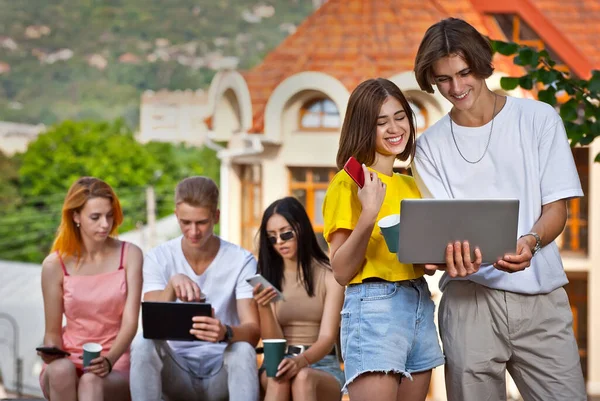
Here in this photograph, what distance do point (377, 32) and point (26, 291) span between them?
3224 cm

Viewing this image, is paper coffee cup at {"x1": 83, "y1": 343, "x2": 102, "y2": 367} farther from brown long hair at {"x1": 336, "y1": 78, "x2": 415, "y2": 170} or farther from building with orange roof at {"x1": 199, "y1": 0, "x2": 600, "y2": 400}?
building with orange roof at {"x1": 199, "y1": 0, "x2": 600, "y2": 400}

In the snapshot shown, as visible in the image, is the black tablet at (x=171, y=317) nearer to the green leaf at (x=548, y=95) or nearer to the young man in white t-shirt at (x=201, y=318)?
the young man in white t-shirt at (x=201, y=318)

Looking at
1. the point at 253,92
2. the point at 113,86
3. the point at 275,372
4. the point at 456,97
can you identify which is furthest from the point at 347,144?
the point at 113,86

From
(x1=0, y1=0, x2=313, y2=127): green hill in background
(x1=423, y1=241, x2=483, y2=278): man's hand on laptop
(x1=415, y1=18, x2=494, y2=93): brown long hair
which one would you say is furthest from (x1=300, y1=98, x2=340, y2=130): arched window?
(x1=0, y1=0, x2=313, y2=127): green hill in background

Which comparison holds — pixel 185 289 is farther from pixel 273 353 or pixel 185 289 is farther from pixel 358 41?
pixel 358 41

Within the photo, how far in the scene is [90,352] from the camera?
2.88 meters

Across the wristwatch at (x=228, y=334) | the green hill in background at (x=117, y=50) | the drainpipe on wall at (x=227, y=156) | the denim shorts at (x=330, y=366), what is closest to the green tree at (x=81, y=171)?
the green hill in background at (x=117, y=50)

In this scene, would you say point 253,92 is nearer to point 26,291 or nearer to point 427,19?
point 427,19

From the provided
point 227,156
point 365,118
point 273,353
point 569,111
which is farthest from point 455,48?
point 227,156

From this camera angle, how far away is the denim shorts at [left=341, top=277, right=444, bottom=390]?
81.1 inches

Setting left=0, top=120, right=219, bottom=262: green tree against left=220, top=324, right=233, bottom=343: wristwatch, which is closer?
left=220, top=324, right=233, bottom=343: wristwatch

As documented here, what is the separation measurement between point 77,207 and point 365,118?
4.51ft

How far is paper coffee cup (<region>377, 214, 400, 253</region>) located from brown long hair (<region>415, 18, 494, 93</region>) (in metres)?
0.38

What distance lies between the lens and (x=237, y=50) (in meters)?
54.0
